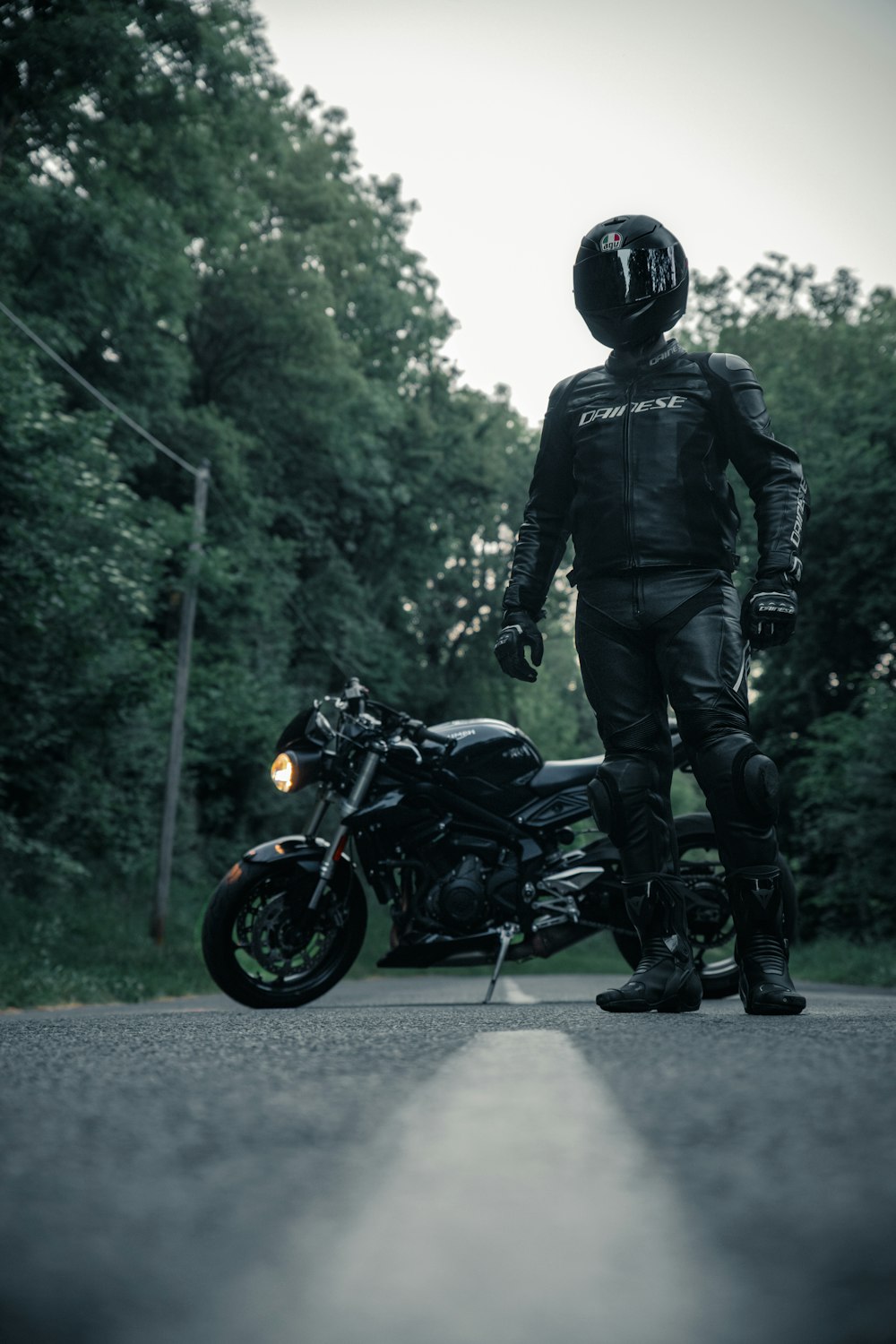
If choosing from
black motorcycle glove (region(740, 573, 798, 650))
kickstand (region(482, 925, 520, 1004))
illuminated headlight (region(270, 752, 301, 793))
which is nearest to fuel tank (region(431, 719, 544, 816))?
kickstand (region(482, 925, 520, 1004))

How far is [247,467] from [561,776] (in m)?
20.2

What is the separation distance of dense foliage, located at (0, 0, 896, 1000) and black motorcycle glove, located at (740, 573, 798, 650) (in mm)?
10173

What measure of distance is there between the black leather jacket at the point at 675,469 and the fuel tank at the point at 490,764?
1.67 metres

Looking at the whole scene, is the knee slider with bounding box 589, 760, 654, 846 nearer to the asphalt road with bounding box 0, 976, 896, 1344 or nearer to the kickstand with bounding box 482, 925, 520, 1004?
the kickstand with bounding box 482, 925, 520, 1004

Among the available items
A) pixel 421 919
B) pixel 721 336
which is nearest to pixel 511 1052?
pixel 421 919

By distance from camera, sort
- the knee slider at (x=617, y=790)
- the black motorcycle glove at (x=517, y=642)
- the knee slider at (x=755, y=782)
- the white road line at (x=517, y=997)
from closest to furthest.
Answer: the knee slider at (x=755, y=782) → the knee slider at (x=617, y=790) → the black motorcycle glove at (x=517, y=642) → the white road line at (x=517, y=997)

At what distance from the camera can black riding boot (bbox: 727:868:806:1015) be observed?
377 centimetres

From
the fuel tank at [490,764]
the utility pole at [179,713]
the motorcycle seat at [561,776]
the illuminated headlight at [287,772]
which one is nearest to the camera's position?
the illuminated headlight at [287,772]

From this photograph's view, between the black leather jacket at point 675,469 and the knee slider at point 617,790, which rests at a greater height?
the black leather jacket at point 675,469

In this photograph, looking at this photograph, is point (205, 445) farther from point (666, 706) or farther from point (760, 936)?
point (760, 936)

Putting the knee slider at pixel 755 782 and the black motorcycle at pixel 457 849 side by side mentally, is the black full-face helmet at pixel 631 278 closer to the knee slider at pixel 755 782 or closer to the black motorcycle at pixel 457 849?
the knee slider at pixel 755 782

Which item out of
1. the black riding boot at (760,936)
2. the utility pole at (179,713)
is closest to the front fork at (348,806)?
the black riding boot at (760,936)

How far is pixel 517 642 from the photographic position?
4836mm

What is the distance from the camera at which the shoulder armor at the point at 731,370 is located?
14.4 feet
